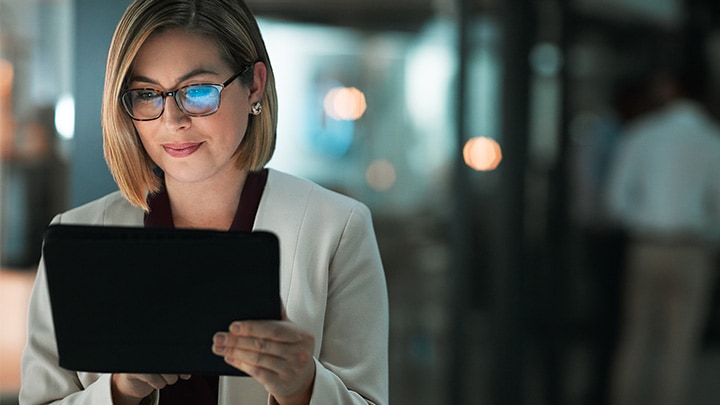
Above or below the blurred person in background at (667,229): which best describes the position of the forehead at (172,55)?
above

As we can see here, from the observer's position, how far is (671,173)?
190 inches

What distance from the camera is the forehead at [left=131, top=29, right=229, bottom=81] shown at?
0.84m

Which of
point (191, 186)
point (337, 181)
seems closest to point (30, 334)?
point (191, 186)

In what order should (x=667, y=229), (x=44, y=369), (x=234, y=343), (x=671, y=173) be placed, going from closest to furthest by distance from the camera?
(x=234, y=343)
(x=44, y=369)
(x=671, y=173)
(x=667, y=229)

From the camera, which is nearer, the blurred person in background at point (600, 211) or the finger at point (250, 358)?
the finger at point (250, 358)

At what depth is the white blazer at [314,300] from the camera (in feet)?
2.88

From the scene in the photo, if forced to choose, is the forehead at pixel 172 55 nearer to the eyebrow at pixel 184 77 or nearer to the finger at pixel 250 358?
the eyebrow at pixel 184 77

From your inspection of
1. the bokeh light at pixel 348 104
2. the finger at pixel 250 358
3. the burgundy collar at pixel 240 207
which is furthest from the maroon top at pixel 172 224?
the bokeh light at pixel 348 104

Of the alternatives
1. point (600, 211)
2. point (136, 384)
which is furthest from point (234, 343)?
point (600, 211)

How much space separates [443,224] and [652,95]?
132 cm

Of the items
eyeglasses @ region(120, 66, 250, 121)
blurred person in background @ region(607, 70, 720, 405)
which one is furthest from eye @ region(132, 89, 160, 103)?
blurred person in background @ region(607, 70, 720, 405)

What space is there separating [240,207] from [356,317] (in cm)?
16

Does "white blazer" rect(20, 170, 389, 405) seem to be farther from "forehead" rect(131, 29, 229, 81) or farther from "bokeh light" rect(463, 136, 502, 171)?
"bokeh light" rect(463, 136, 502, 171)

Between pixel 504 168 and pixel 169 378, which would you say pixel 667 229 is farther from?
pixel 169 378
